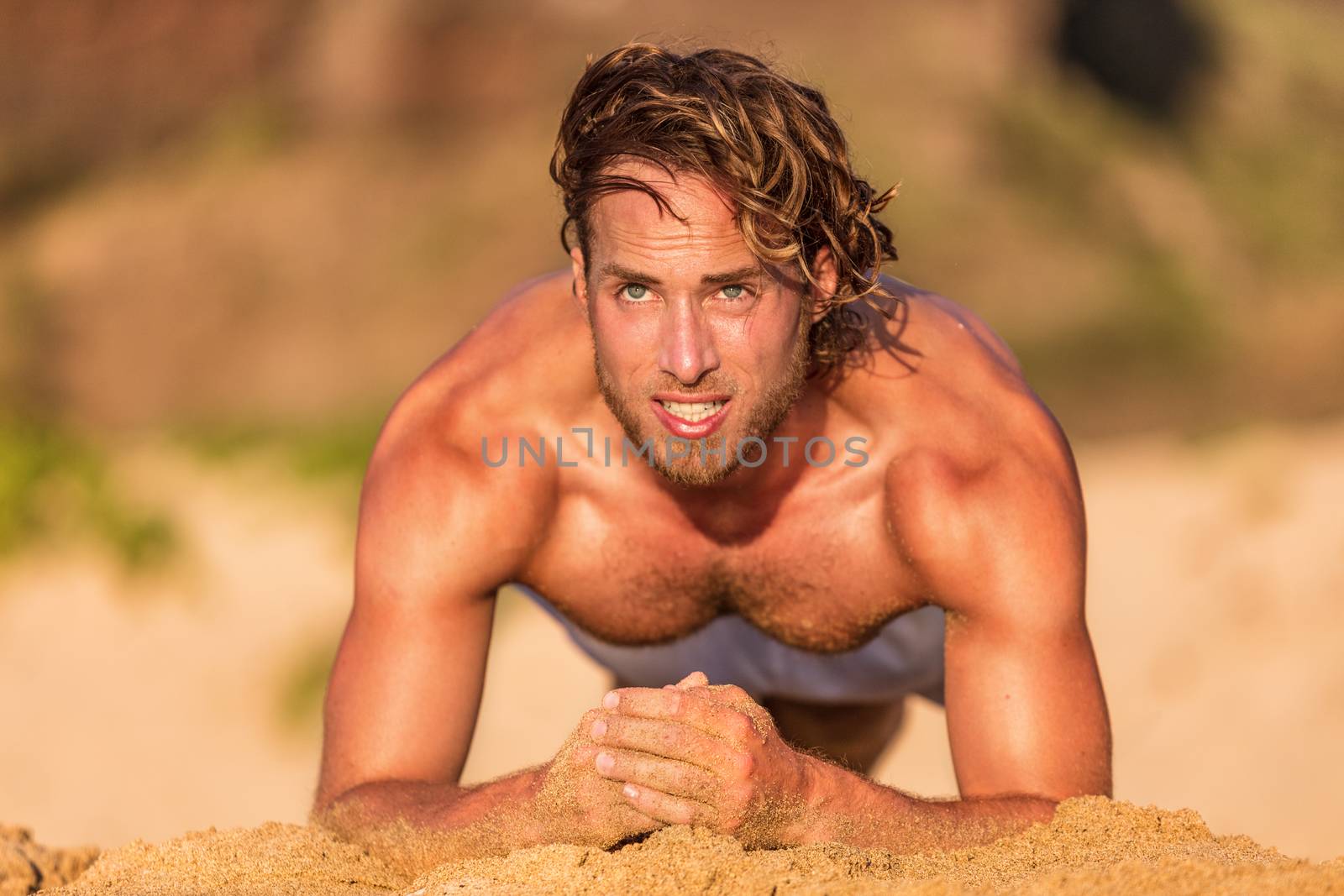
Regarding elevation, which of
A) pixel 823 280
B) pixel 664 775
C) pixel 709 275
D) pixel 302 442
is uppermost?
pixel 302 442

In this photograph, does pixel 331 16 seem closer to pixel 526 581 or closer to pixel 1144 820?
pixel 526 581

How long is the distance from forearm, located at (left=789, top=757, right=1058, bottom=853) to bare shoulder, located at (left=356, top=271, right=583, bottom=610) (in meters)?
0.97

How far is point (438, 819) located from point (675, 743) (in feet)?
1.95

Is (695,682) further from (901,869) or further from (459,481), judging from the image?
(459,481)

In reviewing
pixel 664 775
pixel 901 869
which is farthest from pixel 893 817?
pixel 664 775

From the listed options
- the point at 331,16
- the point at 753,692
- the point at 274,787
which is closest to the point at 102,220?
the point at 331,16

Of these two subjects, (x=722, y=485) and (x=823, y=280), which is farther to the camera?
(x=722, y=485)

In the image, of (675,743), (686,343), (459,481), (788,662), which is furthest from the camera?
(788,662)

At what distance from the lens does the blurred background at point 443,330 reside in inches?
272

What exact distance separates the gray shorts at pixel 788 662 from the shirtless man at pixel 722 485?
12.2 inches

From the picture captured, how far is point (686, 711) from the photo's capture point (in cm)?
247

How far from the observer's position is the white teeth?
10.0 feet

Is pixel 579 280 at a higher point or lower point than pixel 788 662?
higher

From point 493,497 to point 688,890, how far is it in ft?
4.07
